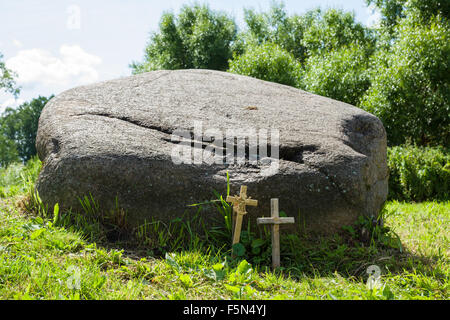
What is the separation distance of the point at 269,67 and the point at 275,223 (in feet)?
34.7

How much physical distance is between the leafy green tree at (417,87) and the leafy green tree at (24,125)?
30.4 m

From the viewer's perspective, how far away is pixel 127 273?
148 inches

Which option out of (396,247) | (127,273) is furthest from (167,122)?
(396,247)

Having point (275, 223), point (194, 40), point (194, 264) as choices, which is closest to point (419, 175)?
point (275, 223)

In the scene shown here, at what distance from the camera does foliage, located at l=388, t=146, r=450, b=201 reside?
29.0ft

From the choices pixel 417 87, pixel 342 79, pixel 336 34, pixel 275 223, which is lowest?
pixel 275 223

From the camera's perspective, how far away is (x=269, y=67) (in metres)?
13.9

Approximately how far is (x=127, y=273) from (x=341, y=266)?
2267 millimetres

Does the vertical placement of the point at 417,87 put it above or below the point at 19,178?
above

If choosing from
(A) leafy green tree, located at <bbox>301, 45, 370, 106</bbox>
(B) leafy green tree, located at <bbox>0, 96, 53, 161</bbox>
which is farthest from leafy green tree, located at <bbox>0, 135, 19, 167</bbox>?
(A) leafy green tree, located at <bbox>301, 45, 370, 106</bbox>

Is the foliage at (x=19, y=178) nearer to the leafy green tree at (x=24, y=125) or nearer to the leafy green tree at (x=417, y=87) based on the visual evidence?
the leafy green tree at (x=417, y=87)

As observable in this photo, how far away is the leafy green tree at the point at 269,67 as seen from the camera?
45.7 feet

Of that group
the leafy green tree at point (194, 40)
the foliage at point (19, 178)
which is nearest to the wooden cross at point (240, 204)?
the foliage at point (19, 178)

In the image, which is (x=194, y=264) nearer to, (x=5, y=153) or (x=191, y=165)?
(x=191, y=165)
